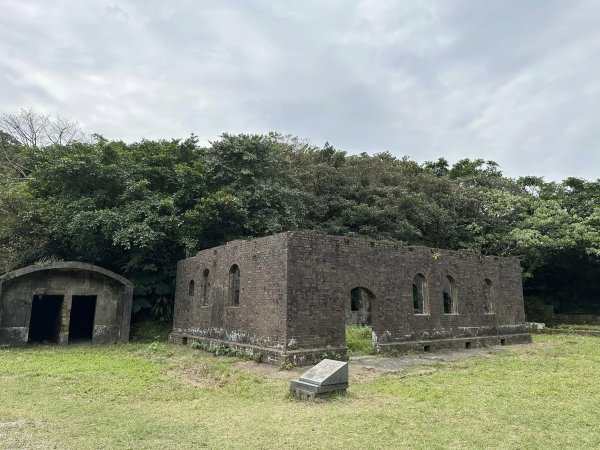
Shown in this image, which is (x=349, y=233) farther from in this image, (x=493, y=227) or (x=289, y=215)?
(x=493, y=227)

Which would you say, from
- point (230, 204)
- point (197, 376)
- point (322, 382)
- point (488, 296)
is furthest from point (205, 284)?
point (488, 296)

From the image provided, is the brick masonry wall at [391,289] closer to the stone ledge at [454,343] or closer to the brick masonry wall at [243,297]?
the stone ledge at [454,343]

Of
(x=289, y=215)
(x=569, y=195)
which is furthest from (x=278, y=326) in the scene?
(x=569, y=195)

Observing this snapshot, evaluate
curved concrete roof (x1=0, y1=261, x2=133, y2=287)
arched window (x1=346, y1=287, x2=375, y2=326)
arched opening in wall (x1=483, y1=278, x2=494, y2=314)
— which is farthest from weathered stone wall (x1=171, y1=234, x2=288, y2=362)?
arched window (x1=346, y1=287, x2=375, y2=326)

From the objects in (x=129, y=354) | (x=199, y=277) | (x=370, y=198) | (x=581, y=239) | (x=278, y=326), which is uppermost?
(x=370, y=198)

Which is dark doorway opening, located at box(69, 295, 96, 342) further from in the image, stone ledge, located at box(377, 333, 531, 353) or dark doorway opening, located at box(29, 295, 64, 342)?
stone ledge, located at box(377, 333, 531, 353)

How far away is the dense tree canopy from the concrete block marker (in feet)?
35.9

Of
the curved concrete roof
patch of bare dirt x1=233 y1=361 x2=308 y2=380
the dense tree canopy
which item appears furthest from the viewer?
the dense tree canopy

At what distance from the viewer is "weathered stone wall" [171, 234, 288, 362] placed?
11547 mm

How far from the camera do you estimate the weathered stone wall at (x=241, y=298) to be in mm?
11547

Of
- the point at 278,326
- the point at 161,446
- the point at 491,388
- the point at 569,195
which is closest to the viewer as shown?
the point at 161,446

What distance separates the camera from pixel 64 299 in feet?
53.3

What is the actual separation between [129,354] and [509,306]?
49.4ft

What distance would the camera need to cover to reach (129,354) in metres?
13.8
